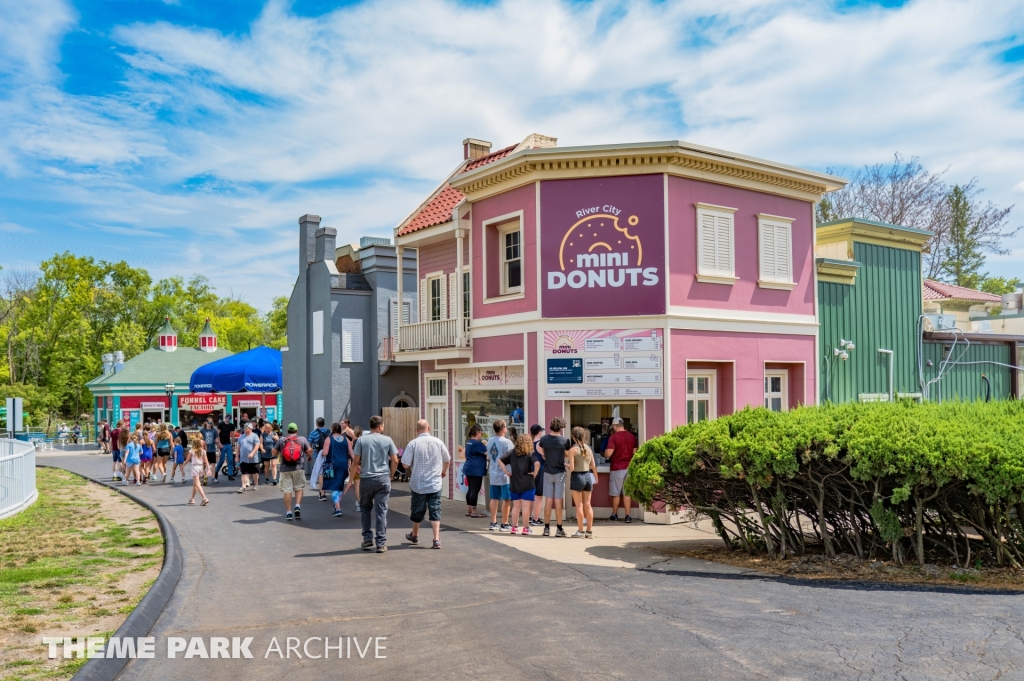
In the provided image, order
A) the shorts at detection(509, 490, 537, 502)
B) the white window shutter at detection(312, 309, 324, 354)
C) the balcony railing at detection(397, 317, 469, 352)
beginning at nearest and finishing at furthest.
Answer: the shorts at detection(509, 490, 537, 502) < the balcony railing at detection(397, 317, 469, 352) < the white window shutter at detection(312, 309, 324, 354)

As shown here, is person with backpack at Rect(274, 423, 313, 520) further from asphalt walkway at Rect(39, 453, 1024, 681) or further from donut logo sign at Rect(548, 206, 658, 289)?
donut logo sign at Rect(548, 206, 658, 289)

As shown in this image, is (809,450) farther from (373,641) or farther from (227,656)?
(227,656)

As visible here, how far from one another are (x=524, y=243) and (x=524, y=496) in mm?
5147

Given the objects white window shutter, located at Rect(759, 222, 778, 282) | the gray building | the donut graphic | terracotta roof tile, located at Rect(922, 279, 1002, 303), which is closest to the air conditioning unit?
white window shutter, located at Rect(759, 222, 778, 282)

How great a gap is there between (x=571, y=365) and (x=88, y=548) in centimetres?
835

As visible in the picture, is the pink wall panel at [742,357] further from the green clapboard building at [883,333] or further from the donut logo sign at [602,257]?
the donut logo sign at [602,257]

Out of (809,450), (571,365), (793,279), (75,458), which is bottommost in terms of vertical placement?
(75,458)

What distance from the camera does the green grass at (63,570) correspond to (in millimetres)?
6840

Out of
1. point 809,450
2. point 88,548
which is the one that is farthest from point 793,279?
point 88,548

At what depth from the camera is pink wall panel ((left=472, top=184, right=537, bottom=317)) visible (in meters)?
16.1

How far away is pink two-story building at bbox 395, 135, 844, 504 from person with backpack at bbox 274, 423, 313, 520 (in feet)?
13.7

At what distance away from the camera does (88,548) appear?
11.8m

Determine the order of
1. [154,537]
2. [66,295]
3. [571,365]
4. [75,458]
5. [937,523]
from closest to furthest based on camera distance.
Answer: [937,523] < [154,537] < [571,365] < [75,458] < [66,295]

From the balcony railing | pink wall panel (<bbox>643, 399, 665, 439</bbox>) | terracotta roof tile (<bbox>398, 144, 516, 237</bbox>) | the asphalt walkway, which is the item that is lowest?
the asphalt walkway
